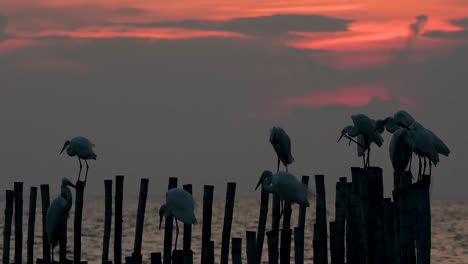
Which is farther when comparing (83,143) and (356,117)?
(83,143)

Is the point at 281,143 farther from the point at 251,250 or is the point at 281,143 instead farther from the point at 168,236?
the point at 251,250

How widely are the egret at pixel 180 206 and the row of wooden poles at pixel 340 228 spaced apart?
0.39 meters

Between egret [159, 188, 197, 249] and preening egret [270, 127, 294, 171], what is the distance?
3861mm

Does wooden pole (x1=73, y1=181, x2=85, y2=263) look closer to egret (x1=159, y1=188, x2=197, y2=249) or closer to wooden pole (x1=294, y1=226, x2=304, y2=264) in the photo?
egret (x1=159, y1=188, x2=197, y2=249)

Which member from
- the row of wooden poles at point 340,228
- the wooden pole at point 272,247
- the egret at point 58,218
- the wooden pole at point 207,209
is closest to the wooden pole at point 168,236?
the row of wooden poles at point 340,228

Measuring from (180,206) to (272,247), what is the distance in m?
3.29

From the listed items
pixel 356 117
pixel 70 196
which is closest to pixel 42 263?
pixel 70 196

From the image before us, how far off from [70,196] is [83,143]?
386 centimetres

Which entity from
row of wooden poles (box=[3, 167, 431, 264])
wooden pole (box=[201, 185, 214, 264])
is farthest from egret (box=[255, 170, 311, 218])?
wooden pole (box=[201, 185, 214, 264])

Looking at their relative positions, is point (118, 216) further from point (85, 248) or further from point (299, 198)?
point (85, 248)

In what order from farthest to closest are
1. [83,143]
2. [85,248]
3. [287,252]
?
[85,248] < [83,143] < [287,252]

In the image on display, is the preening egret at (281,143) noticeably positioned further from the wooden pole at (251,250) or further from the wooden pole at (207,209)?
the wooden pole at (251,250)

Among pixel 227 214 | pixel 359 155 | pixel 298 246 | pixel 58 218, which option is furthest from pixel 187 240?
pixel 359 155

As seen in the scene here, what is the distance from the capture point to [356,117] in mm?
20875
